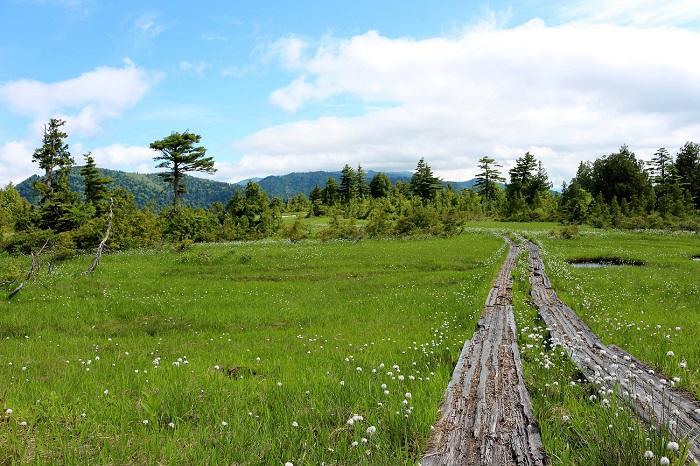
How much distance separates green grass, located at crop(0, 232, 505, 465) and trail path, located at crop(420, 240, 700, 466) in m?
0.37

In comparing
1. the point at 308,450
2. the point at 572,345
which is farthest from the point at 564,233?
the point at 308,450

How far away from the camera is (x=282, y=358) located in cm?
899

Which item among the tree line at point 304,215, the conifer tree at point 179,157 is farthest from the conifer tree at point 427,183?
the conifer tree at point 179,157

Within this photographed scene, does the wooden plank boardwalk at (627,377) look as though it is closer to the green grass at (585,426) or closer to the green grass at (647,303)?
the green grass at (585,426)

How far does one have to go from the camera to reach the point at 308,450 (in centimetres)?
407

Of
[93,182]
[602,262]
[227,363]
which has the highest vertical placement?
[93,182]

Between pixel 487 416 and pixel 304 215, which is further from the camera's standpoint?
pixel 304 215

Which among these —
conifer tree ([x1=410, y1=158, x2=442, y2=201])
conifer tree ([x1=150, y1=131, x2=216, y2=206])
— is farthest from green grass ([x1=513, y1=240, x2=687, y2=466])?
conifer tree ([x1=410, y1=158, x2=442, y2=201])

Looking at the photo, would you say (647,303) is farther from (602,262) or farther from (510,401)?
(602,262)

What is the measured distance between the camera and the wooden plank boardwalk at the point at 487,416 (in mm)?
4062

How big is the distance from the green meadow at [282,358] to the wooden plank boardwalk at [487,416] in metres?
0.21

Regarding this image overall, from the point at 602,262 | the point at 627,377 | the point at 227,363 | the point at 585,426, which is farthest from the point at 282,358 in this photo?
the point at 602,262

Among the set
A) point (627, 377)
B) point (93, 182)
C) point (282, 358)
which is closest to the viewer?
point (627, 377)

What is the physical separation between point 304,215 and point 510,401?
351ft
